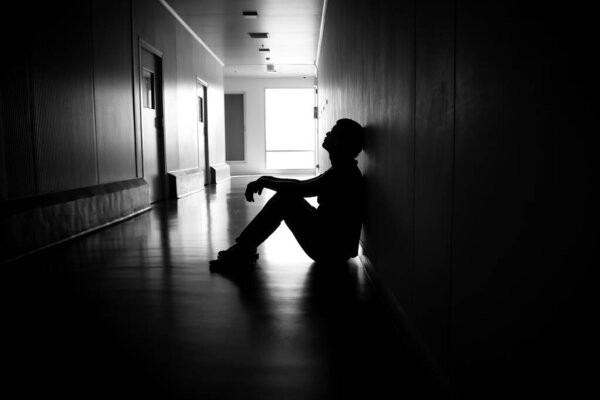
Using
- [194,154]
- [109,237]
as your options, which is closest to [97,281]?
[109,237]

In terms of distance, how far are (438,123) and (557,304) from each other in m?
0.81

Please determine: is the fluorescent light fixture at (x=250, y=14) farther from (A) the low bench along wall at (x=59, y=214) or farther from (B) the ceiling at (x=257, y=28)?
(A) the low bench along wall at (x=59, y=214)

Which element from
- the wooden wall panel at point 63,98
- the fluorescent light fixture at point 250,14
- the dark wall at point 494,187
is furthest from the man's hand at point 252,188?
the fluorescent light fixture at point 250,14

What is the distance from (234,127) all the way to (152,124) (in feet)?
33.0

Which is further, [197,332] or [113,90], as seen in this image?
[113,90]

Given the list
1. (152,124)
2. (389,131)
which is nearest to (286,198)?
(389,131)

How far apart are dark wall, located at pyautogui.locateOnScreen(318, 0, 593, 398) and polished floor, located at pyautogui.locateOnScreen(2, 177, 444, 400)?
0.29 m

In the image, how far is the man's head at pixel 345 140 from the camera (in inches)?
116

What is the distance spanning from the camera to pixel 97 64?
5.43m

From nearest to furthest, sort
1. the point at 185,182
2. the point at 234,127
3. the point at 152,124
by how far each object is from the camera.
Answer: the point at 152,124
the point at 185,182
the point at 234,127

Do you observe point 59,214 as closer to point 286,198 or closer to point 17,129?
point 17,129

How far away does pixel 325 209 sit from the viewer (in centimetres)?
298

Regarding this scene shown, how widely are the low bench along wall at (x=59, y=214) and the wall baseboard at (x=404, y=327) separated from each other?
2.58 meters

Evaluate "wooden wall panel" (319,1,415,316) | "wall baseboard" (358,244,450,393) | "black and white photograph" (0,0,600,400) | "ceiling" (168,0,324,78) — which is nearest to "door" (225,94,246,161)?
"ceiling" (168,0,324,78)
